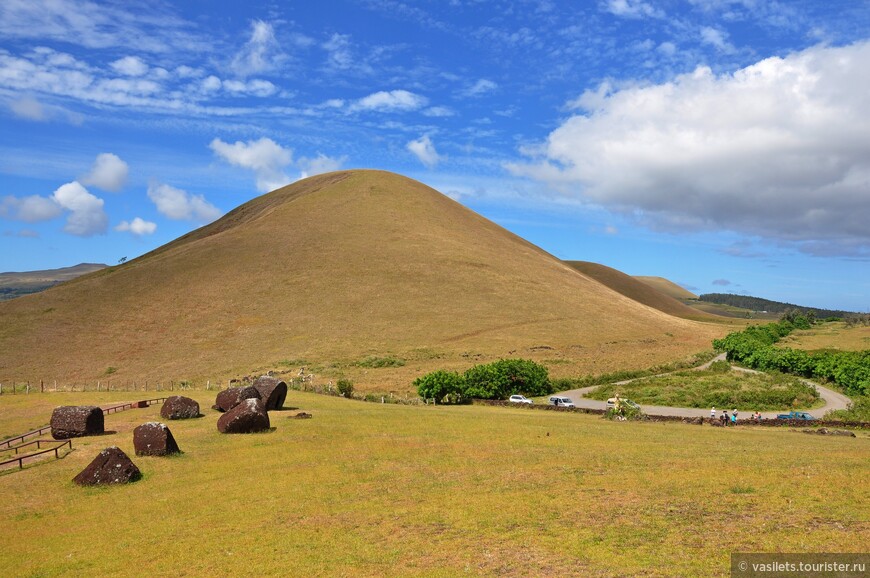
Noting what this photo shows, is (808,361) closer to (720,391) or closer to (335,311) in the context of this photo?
(720,391)

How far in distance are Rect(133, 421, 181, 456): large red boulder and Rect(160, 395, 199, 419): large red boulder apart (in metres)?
8.98

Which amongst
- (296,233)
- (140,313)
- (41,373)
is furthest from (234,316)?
(296,233)

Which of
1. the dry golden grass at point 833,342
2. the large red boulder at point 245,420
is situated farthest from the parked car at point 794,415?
the dry golden grass at point 833,342

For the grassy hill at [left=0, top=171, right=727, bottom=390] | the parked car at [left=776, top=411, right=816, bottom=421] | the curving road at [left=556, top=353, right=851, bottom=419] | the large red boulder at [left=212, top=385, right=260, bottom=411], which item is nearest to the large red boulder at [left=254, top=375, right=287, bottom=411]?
the large red boulder at [left=212, top=385, right=260, bottom=411]

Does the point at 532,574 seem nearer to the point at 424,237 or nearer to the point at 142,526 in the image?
the point at 142,526

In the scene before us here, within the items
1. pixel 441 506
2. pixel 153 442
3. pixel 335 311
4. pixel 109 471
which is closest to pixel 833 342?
pixel 335 311

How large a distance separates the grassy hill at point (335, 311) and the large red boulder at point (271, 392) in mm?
22305

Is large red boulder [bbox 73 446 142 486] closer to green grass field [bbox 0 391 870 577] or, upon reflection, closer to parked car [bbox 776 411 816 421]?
green grass field [bbox 0 391 870 577]

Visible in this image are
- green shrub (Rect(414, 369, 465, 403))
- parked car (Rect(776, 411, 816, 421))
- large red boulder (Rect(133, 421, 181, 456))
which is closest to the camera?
large red boulder (Rect(133, 421, 181, 456))

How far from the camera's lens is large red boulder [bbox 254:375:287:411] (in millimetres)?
40156

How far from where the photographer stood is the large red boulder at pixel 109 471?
934 inches

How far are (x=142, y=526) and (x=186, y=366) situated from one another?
62.3 meters

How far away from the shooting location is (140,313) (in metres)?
99.8

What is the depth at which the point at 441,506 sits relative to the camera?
63.4 ft
